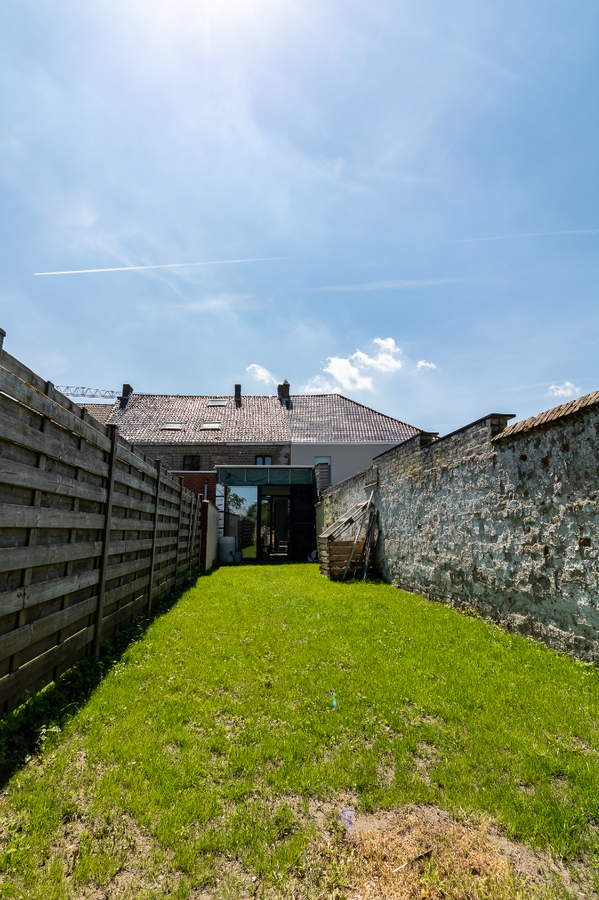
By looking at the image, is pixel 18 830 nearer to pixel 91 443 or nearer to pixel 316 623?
pixel 91 443

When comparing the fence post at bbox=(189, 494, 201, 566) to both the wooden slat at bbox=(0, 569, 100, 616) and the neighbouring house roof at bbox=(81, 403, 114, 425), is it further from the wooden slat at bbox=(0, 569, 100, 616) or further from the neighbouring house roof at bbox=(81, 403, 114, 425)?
the neighbouring house roof at bbox=(81, 403, 114, 425)

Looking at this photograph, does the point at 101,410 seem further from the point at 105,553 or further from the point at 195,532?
the point at 105,553

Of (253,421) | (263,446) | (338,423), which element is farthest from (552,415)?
(253,421)

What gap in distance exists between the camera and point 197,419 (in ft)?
74.2

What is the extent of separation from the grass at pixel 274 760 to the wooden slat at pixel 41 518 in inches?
44.1

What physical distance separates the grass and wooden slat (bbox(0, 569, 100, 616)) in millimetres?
652

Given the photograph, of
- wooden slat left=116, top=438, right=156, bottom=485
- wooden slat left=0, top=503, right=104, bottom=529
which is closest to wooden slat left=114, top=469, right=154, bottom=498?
wooden slat left=116, top=438, right=156, bottom=485

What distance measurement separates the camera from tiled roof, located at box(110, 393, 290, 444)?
2103 centimetres

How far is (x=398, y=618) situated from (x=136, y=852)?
14.7ft

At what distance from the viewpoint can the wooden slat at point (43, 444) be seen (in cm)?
227

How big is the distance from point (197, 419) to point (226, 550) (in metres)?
9.92

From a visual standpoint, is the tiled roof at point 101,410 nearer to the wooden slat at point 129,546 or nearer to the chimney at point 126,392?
the chimney at point 126,392

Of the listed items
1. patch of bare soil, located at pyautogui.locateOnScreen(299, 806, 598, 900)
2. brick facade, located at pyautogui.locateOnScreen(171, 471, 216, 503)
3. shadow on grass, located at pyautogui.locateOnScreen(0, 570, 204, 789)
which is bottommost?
patch of bare soil, located at pyautogui.locateOnScreen(299, 806, 598, 900)

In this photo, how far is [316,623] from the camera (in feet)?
17.3
